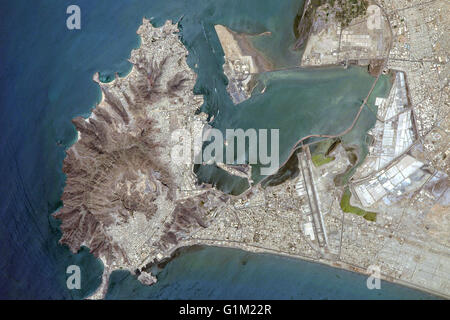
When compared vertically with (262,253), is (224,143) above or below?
above

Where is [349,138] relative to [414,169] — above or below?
above

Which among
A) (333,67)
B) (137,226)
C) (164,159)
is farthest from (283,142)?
(137,226)

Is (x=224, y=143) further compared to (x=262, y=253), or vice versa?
(x=262, y=253)

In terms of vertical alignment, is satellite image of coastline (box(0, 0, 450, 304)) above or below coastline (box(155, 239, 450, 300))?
above

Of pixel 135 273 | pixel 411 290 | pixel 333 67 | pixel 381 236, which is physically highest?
pixel 333 67

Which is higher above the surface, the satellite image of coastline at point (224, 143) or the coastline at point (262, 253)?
the satellite image of coastline at point (224, 143)

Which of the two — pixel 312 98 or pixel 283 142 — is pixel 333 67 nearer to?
pixel 312 98

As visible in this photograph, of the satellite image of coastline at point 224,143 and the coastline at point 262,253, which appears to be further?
the coastline at point 262,253

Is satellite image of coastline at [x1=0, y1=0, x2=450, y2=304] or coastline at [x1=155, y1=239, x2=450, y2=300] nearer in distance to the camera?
satellite image of coastline at [x1=0, y1=0, x2=450, y2=304]
